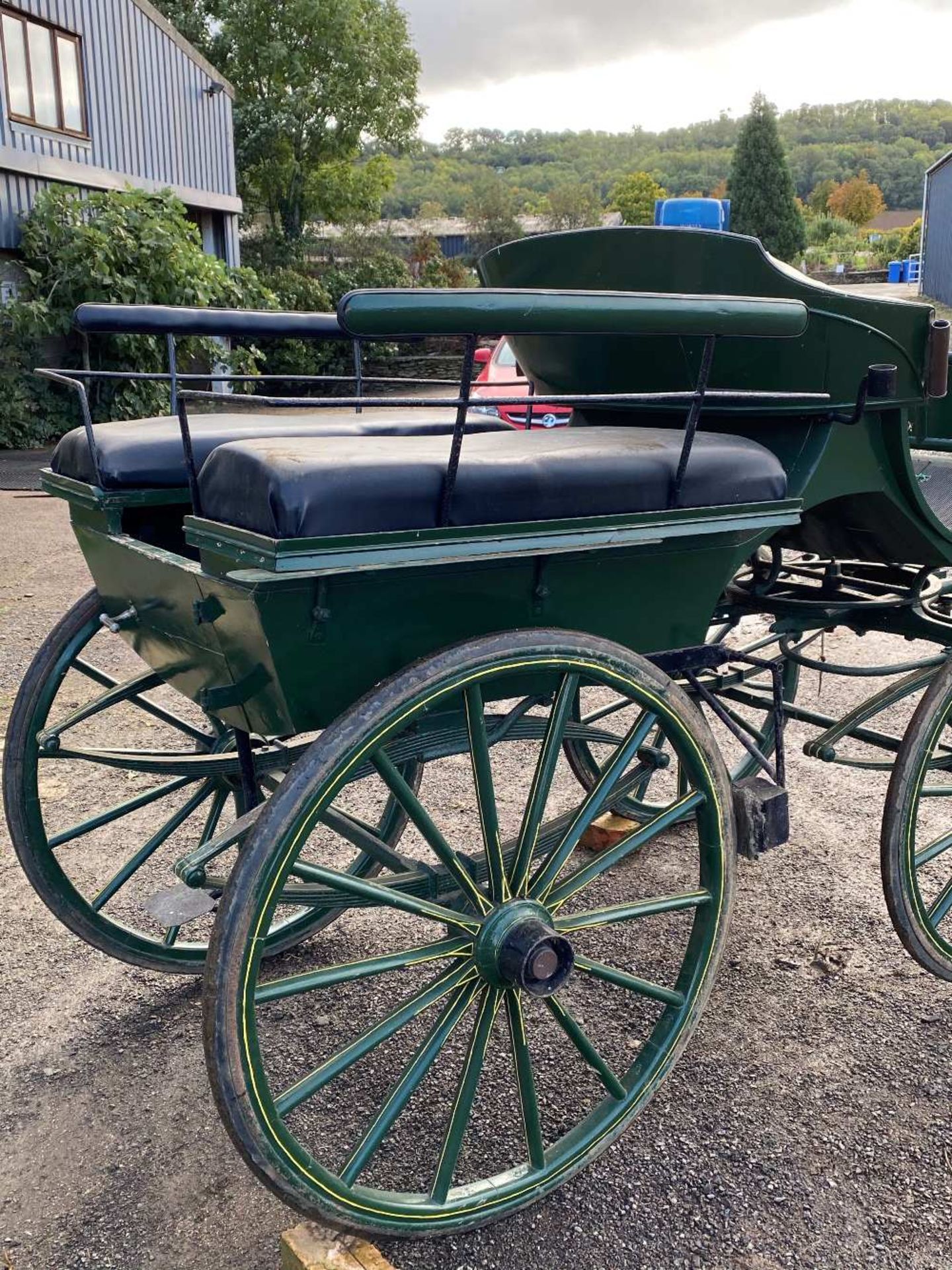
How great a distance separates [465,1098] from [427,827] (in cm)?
48

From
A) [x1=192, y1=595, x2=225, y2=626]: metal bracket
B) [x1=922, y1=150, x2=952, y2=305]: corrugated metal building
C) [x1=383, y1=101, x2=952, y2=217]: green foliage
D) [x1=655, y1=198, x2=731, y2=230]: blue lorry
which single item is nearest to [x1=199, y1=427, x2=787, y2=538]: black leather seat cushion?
[x1=192, y1=595, x2=225, y2=626]: metal bracket

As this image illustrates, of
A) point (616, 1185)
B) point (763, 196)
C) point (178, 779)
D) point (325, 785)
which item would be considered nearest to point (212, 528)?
point (325, 785)

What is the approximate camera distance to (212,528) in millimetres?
1795

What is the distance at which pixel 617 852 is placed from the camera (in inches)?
83.7

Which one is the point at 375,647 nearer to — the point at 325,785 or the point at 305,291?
the point at 325,785

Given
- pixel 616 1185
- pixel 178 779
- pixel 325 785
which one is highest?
pixel 325 785

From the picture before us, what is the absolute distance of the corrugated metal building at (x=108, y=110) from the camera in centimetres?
1256

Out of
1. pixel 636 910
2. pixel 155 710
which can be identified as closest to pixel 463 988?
pixel 636 910

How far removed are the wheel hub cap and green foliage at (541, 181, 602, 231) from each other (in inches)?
1499

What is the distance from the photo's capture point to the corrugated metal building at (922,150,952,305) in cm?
2345

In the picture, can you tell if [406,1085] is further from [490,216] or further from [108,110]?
[490,216]

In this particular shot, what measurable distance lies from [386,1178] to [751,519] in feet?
4.77

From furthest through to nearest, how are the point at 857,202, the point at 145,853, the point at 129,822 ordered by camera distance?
1. the point at 857,202
2. the point at 129,822
3. the point at 145,853

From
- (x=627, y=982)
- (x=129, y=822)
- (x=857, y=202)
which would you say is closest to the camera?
(x=627, y=982)
